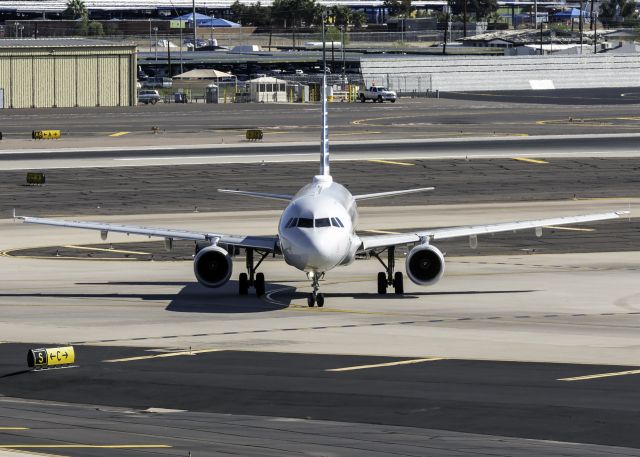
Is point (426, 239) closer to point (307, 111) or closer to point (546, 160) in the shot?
point (546, 160)

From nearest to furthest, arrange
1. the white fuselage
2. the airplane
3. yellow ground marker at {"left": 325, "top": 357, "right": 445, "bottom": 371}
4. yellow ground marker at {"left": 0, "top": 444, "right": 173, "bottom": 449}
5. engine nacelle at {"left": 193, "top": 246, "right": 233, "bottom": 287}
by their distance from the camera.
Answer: yellow ground marker at {"left": 0, "top": 444, "right": 173, "bottom": 449}
yellow ground marker at {"left": 325, "top": 357, "right": 445, "bottom": 371}
the white fuselage
the airplane
engine nacelle at {"left": 193, "top": 246, "right": 233, "bottom": 287}

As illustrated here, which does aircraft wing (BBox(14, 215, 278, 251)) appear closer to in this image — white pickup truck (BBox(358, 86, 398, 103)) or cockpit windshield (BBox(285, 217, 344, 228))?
cockpit windshield (BBox(285, 217, 344, 228))

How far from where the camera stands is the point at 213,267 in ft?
169

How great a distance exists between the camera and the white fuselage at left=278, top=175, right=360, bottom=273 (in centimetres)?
4750

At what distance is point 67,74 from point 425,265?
13176 cm

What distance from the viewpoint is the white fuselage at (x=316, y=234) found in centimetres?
4750

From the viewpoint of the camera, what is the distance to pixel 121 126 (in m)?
149

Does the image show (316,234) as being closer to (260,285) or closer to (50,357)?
(260,285)

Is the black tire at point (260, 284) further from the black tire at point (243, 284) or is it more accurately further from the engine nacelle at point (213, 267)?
the engine nacelle at point (213, 267)

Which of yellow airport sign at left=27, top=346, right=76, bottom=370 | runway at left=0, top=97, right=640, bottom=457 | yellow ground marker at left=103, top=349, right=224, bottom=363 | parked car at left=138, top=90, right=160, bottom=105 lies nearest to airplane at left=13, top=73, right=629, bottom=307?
runway at left=0, top=97, right=640, bottom=457

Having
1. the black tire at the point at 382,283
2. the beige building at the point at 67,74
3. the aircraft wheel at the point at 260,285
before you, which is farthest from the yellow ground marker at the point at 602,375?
the beige building at the point at 67,74

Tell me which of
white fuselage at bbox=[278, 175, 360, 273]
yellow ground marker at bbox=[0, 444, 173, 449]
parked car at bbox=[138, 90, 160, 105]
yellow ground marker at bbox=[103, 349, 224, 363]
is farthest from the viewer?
parked car at bbox=[138, 90, 160, 105]

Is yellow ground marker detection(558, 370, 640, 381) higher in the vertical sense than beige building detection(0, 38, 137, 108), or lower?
lower

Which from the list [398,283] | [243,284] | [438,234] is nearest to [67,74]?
[243,284]
